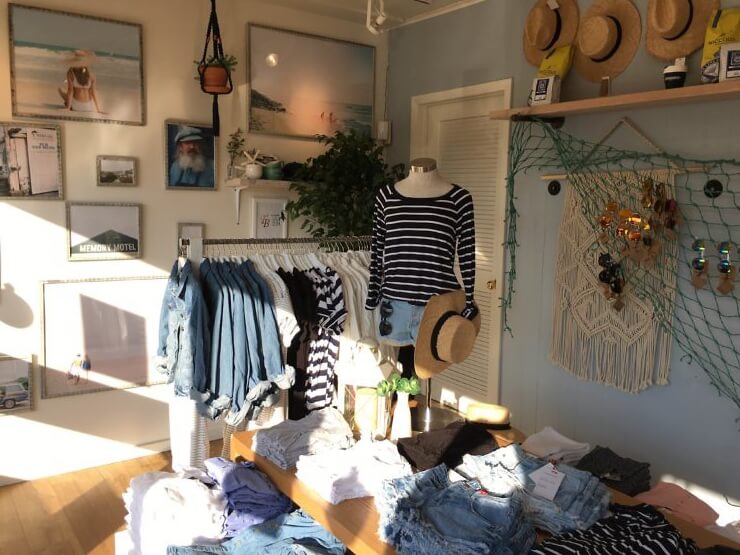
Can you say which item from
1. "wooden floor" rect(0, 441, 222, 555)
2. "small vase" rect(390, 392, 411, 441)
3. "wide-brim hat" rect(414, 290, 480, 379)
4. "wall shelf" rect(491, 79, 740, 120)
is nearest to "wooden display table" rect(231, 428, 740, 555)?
"small vase" rect(390, 392, 411, 441)

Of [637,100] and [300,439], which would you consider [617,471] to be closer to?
[300,439]

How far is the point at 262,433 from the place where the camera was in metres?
2.24

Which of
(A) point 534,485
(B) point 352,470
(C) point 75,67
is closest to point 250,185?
(C) point 75,67

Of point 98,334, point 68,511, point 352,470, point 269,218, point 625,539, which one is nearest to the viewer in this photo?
point 625,539

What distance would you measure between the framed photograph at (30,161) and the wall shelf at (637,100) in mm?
2291

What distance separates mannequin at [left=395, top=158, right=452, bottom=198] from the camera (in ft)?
8.44

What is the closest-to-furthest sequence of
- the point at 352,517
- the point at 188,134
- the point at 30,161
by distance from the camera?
the point at 352,517 < the point at 30,161 < the point at 188,134

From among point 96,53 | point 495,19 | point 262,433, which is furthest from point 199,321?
point 495,19

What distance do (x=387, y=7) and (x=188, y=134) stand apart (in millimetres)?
1512

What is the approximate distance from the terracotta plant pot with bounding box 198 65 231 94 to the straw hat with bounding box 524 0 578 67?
1.67 meters

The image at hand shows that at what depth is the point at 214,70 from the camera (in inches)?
140

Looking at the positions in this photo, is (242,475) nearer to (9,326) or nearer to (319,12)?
(9,326)

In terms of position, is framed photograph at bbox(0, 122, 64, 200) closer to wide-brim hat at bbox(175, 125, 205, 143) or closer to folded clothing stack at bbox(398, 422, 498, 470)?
wide-brim hat at bbox(175, 125, 205, 143)

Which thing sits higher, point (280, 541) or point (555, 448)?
point (555, 448)
